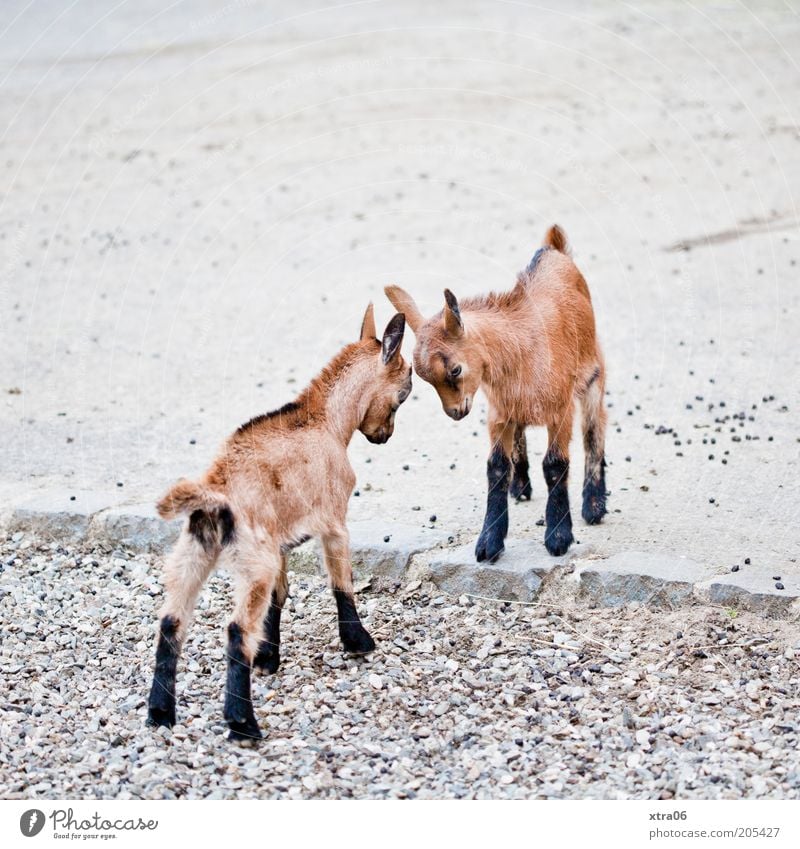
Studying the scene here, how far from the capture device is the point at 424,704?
6.65 metres

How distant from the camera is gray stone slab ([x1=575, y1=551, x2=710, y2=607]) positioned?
736 centimetres

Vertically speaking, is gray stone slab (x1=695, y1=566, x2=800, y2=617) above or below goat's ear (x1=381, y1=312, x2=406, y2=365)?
below

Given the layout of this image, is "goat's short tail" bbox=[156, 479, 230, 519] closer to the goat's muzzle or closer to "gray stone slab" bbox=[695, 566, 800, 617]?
the goat's muzzle

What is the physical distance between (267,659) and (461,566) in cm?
153

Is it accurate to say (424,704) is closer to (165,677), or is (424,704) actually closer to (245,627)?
(245,627)

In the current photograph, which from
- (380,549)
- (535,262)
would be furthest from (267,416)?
(535,262)

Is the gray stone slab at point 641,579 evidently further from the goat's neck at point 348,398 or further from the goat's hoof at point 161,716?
the goat's hoof at point 161,716

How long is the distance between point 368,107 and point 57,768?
18.0 meters

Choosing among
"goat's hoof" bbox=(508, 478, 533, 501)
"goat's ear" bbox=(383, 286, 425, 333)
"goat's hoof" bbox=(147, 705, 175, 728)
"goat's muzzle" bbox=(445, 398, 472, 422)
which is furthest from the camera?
"goat's hoof" bbox=(508, 478, 533, 501)

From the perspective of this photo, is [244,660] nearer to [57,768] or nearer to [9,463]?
[57,768]

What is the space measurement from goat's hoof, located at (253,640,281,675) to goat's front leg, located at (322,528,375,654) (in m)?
0.41

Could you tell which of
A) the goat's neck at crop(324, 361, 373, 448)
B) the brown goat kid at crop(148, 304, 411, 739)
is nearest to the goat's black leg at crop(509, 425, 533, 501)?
the brown goat kid at crop(148, 304, 411, 739)

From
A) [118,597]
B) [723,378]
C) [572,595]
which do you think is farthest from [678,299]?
[118,597]

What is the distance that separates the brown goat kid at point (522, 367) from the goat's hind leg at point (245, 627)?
5.55ft
